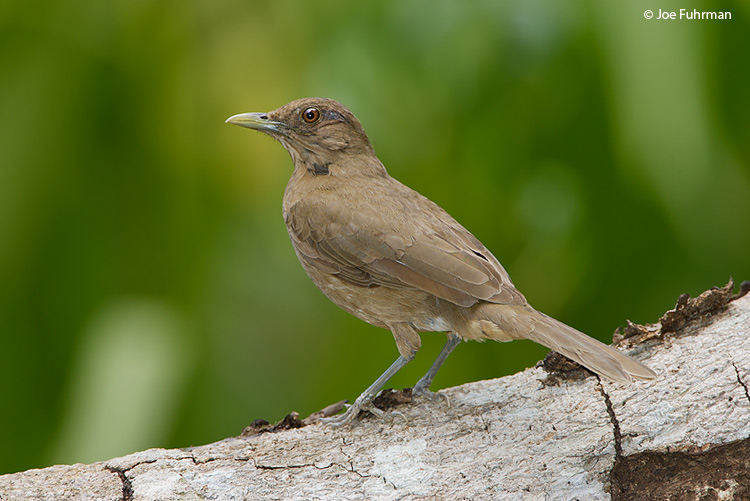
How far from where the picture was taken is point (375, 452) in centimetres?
311

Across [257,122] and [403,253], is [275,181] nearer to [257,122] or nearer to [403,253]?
[257,122]

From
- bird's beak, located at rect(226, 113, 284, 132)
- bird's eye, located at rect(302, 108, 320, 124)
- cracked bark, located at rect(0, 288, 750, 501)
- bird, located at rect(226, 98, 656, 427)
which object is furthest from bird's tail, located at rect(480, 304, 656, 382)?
bird's beak, located at rect(226, 113, 284, 132)

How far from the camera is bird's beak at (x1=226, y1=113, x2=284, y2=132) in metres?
4.18

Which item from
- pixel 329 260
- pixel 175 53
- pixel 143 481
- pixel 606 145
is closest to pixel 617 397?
pixel 329 260

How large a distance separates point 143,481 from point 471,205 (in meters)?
2.74

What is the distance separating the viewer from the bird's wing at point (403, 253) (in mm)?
3402

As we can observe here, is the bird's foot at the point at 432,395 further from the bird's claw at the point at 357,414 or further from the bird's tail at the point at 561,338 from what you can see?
the bird's tail at the point at 561,338

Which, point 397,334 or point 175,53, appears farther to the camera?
point 175,53

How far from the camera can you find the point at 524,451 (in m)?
2.98

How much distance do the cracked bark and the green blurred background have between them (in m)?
1.55

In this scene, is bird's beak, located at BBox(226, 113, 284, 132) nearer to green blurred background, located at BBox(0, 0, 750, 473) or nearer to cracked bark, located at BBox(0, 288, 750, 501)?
green blurred background, located at BBox(0, 0, 750, 473)

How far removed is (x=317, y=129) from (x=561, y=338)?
1.82 metres

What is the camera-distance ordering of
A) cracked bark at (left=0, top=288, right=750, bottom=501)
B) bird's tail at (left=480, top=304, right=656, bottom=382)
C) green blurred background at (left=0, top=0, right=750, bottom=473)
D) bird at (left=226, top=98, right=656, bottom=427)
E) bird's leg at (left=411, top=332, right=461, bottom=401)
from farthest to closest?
green blurred background at (left=0, top=0, right=750, bottom=473) → bird's leg at (left=411, top=332, right=461, bottom=401) → bird at (left=226, top=98, right=656, bottom=427) → bird's tail at (left=480, top=304, right=656, bottom=382) → cracked bark at (left=0, top=288, right=750, bottom=501)

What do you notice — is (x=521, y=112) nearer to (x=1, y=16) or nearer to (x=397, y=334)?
(x=397, y=334)
